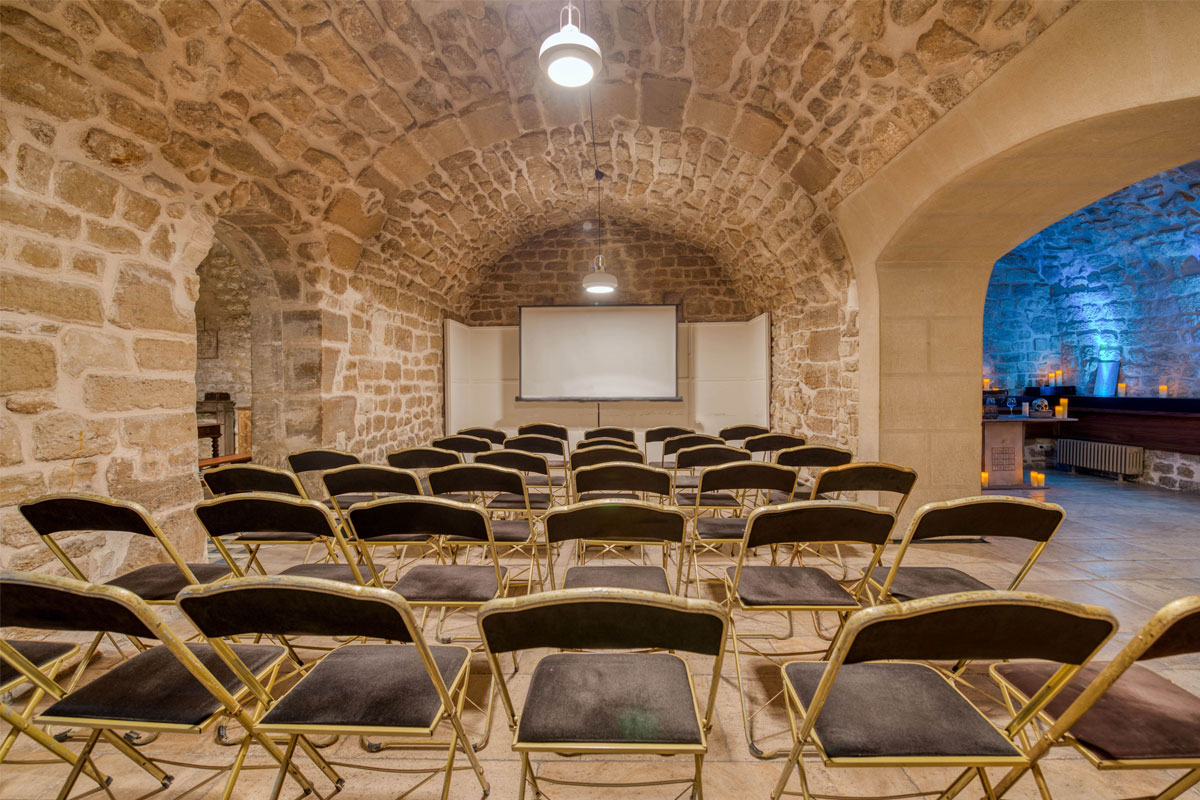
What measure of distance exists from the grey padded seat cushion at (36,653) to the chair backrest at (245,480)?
1.07m

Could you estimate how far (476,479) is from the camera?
260cm

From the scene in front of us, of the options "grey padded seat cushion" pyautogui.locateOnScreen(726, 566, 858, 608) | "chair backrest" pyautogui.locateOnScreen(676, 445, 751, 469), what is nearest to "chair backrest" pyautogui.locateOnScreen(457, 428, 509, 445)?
"chair backrest" pyautogui.locateOnScreen(676, 445, 751, 469)

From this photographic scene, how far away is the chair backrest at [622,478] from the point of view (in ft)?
8.52

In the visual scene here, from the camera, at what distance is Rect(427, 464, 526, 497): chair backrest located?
2.53 metres

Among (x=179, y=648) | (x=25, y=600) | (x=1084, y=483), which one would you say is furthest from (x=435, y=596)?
(x=1084, y=483)

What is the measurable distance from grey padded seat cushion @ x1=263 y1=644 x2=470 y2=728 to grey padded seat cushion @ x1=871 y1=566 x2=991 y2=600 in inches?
65.3

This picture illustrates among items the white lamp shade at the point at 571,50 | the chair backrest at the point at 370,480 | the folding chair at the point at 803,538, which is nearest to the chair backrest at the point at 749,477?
the folding chair at the point at 803,538

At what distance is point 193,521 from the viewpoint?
298cm

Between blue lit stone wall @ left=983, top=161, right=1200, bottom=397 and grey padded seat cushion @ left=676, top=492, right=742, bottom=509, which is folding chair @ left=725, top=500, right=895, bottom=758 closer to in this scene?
grey padded seat cushion @ left=676, top=492, right=742, bottom=509

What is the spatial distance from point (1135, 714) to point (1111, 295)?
26.4ft

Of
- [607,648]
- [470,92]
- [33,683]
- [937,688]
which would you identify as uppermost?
[470,92]

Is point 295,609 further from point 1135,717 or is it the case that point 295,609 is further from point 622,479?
point 1135,717

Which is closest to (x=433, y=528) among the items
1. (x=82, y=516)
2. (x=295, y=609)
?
(x=295, y=609)

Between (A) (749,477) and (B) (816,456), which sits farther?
(B) (816,456)
